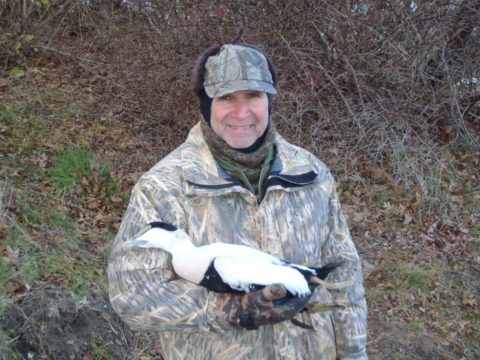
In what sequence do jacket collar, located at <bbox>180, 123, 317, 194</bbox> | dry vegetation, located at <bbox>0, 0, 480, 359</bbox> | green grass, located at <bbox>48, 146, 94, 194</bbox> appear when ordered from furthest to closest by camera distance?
green grass, located at <bbox>48, 146, 94, 194</bbox>
dry vegetation, located at <bbox>0, 0, 480, 359</bbox>
jacket collar, located at <bbox>180, 123, 317, 194</bbox>

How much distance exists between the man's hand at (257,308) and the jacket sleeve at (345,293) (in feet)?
1.47

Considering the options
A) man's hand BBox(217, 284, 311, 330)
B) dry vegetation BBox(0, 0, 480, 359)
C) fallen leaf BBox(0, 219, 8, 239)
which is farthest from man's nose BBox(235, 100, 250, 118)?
fallen leaf BBox(0, 219, 8, 239)

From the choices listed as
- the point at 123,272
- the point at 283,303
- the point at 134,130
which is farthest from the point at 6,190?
the point at 283,303

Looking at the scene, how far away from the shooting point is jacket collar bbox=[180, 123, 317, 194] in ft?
7.30

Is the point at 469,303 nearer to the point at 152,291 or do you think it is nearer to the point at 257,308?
the point at 257,308

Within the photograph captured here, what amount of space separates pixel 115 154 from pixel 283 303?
447 centimetres

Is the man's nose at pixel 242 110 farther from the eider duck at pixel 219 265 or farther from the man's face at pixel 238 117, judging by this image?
the eider duck at pixel 219 265

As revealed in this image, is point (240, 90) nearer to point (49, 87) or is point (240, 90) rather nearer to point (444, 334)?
point (444, 334)

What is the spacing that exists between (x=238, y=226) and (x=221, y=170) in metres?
0.24

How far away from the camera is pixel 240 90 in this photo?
2.27 metres

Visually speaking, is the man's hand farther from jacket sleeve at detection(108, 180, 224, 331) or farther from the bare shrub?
the bare shrub

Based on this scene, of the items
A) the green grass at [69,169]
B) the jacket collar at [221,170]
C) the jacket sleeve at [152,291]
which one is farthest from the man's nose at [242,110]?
the green grass at [69,169]

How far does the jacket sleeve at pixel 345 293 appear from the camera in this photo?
243 cm

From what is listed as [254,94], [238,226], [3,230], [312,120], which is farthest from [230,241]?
[312,120]
